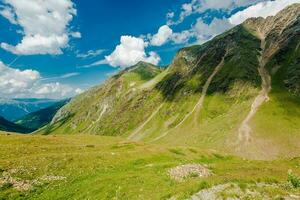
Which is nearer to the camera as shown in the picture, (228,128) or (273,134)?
(273,134)

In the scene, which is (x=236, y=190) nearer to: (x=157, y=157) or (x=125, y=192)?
(x=125, y=192)

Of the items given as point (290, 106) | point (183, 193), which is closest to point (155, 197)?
point (183, 193)

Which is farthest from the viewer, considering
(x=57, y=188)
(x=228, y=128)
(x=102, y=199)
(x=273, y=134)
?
(x=228, y=128)

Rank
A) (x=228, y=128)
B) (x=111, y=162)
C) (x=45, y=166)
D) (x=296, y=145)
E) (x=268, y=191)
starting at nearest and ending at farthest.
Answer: (x=268, y=191), (x=45, y=166), (x=111, y=162), (x=296, y=145), (x=228, y=128)

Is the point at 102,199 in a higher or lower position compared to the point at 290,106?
lower

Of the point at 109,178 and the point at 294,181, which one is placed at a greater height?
the point at 294,181

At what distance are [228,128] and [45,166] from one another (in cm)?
15291

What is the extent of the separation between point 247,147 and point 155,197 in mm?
139941

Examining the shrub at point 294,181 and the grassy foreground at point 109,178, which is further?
the grassy foreground at point 109,178

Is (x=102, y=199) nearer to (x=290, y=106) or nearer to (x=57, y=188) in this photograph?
(x=57, y=188)

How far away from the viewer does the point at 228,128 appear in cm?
18350

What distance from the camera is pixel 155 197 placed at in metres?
26.7

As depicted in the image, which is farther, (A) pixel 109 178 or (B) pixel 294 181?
(A) pixel 109 178

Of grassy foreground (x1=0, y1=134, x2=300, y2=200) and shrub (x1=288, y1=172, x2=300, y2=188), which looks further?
grassy foreground (x1=0, y1=134, x2=300, y2=200)
